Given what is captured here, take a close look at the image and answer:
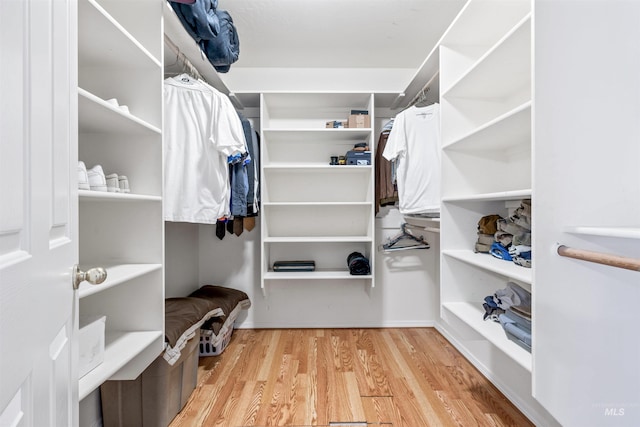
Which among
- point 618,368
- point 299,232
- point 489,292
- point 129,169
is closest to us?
point 618,368

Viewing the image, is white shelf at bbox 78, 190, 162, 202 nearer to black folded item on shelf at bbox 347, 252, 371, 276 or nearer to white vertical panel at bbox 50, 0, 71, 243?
white vertical panel at bbox 50, 0, 71, 243

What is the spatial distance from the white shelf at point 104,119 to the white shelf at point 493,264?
5.21ft

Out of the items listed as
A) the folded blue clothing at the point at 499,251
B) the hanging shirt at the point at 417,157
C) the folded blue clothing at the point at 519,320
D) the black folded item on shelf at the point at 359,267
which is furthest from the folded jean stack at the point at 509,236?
the black folded item on shelf at the point at 359,267

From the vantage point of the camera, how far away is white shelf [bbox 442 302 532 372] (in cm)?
116

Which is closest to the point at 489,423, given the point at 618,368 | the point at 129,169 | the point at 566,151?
the point at 618,368

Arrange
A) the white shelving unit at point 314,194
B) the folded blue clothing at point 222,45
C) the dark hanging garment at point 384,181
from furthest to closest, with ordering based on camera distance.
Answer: the white shelving unit at point 314,194 → the dark hanging garment at point 384,181 → the folded blue clothing at point 222,45

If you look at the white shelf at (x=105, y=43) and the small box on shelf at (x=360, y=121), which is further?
the small box on shelf at (x=360, y=121)

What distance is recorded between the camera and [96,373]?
106 centimetres

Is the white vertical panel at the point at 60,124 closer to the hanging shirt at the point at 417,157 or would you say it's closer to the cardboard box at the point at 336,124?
the hanging shirt at the point at 417,157

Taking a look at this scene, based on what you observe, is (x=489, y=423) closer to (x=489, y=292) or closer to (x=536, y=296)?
(x=489, y=292)

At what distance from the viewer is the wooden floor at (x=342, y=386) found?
1602 millimetres

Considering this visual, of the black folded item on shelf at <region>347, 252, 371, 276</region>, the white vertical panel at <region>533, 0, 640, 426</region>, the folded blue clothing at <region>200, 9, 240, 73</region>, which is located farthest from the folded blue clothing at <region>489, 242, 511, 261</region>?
the folded blue clothing at <region>200, 9, 240, 73</region>

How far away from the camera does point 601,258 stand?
0.85 m

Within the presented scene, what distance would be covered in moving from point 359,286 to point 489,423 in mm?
1446
